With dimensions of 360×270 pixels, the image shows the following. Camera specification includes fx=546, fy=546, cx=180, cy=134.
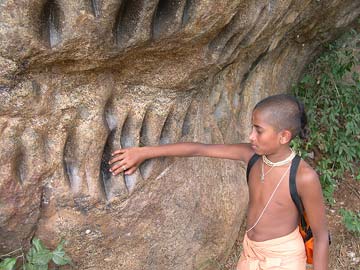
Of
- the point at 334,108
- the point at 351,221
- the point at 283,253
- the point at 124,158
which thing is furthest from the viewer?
the point at 334,108

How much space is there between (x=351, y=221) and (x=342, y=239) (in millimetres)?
147

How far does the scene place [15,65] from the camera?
1657 millimetres

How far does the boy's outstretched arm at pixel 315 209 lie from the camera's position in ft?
5.82

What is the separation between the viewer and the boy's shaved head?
1.77 meters

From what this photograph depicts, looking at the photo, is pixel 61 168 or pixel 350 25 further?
pixel 350 25

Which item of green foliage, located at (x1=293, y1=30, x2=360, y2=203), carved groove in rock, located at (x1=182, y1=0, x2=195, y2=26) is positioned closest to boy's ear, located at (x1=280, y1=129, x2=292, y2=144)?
carved groove in rock, located at (x1=182, y1=0, x2=195, y2=26)

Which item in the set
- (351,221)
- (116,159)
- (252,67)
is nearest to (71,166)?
(116,159)

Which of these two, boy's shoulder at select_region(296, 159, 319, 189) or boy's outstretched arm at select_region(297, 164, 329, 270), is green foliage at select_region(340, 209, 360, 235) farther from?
boy's shoulder at select_region(296, 159, 319, 189)

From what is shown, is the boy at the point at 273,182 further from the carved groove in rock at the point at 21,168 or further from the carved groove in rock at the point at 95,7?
the carved groove in rock at the point at 95,7

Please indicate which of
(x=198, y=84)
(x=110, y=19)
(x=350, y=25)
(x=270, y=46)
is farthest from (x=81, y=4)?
(x=350, y=25)

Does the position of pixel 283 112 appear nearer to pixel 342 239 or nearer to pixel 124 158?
pixel 124 158

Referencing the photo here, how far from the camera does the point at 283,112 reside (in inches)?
69.8

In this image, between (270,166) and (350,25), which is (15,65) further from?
(350,25)

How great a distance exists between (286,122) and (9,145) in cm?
91
